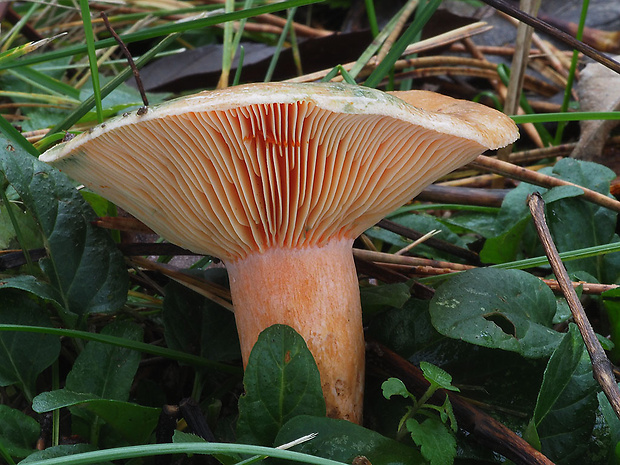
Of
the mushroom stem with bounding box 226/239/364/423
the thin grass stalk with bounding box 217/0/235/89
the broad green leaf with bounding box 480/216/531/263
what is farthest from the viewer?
the thin grass stalk with bounding box 217/0/235/89

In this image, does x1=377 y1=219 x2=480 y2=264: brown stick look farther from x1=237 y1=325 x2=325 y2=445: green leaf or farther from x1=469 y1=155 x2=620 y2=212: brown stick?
x1=237 y1=325 x2=325 y2=445: green leaf

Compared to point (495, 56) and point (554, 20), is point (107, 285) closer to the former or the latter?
point (495, 56)

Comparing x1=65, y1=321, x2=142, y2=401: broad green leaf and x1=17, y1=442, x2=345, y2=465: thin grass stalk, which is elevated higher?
x1=17, y1=442, x2=345, y2=465: thin grass stalk

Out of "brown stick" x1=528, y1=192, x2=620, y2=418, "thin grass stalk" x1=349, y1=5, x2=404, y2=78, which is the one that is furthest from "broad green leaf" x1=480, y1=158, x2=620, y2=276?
"thin grass stalk" x1=349, y1=5, x2=404, y2=78

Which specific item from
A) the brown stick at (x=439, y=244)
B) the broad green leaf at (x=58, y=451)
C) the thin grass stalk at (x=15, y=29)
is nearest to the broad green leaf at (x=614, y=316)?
the brown stick at (x=439, y=244)

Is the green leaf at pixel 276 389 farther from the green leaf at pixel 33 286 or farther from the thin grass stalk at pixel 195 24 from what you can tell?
the thin grass stalk at pixel 195 24

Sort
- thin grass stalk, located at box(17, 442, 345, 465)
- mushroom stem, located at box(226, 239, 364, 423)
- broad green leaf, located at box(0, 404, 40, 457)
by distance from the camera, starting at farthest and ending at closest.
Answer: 1. mushroom stem, located at box(226, 239, 364, 423)
2. broad green leaf, located at box(0, 404, 40, 457)
3. thin grass stalk, located at box(17, 442, 345, 465)
